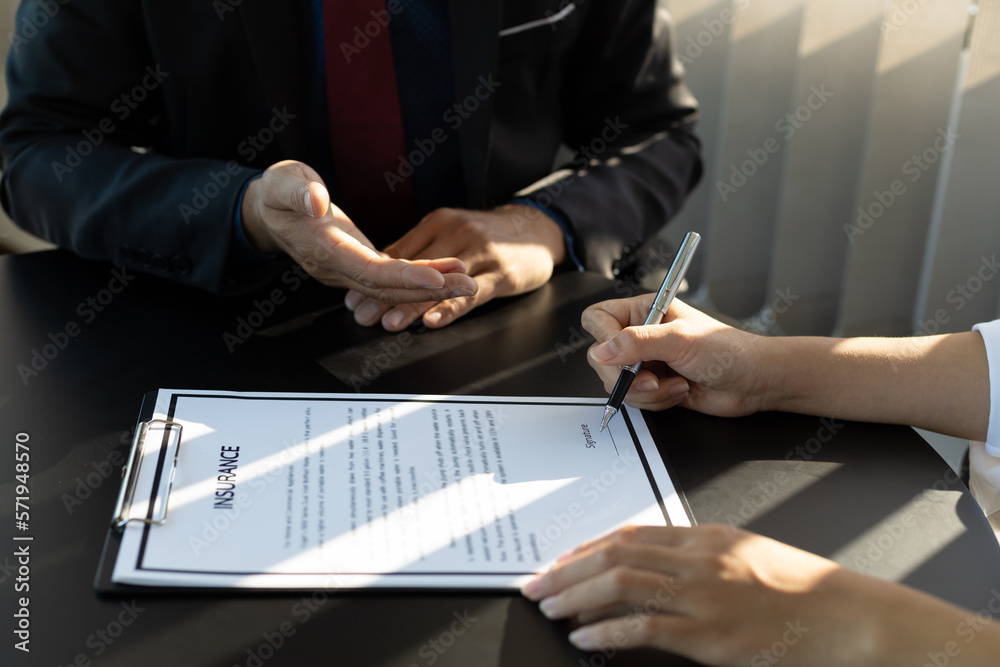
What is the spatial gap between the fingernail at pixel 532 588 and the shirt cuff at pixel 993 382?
60cm

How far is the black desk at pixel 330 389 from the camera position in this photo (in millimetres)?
583

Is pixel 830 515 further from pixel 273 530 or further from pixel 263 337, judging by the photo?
pixel 263 337

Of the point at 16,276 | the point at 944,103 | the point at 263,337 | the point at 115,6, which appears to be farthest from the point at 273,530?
the point at 944,103

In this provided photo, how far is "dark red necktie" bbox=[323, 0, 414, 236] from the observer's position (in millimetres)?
1323

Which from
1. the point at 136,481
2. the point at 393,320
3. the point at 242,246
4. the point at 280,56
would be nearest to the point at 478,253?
the point at 393,320

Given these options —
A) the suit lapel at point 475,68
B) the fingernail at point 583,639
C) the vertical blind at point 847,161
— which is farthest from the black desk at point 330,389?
the vertical blind at point 847,161

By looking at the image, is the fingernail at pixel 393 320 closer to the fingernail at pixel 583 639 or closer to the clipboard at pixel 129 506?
the clipboard at pixel 129 506

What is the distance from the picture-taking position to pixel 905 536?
0.73 meters

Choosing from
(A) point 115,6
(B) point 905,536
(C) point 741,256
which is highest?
Result: (A) point 115,6

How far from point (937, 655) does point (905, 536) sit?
0.14 metres

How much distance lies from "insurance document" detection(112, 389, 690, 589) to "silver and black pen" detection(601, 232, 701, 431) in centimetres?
2

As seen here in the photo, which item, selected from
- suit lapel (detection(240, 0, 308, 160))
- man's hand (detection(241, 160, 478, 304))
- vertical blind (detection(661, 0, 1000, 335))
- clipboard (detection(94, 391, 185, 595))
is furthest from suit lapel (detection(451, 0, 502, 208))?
vertical blind (detection(661, 0, 1000, 335))

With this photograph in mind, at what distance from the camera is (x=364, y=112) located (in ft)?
4.53

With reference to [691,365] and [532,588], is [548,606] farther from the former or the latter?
[691,365]
